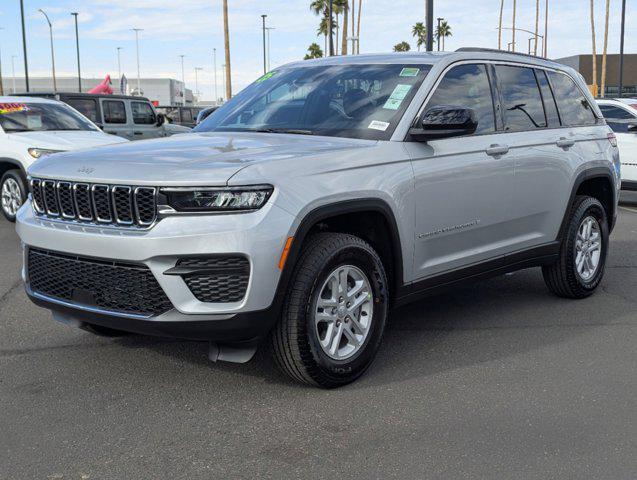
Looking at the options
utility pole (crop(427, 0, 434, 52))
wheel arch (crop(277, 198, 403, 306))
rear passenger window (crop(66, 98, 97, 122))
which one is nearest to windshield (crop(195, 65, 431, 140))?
wheel arch (crop(277, 198, 403, 306))

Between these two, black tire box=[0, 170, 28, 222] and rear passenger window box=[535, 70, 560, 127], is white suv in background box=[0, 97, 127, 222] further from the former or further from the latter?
rear passenger window box=[535, 70, 560, 127]

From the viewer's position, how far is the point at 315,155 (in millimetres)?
4285

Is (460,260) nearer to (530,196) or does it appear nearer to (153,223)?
(530,196)

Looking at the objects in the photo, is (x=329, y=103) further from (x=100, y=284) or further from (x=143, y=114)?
(x=143, y=114)

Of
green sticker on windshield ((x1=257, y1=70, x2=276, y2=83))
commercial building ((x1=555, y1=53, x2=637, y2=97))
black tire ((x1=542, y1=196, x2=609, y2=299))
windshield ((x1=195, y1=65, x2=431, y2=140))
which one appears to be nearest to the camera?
windshield ((x1=195, y1=65, x2=431, y2=140))

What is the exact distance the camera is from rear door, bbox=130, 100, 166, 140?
1941 centimetres

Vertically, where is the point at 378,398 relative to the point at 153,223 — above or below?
below

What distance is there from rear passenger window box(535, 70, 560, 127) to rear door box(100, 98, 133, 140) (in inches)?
546

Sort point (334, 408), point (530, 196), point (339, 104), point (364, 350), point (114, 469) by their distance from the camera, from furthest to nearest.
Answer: point (530, 196), point (339, 104), point (364, 350), point (334, 408), point (114, 469)

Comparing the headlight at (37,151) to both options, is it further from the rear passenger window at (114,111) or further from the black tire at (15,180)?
the rear passenger window at (114,111)

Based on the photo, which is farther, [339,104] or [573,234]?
[573,234]

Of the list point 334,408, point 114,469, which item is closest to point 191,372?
point 334,408

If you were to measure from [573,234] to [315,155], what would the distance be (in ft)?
9.77

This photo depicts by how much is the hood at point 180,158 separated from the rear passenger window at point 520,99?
5.17 ft
